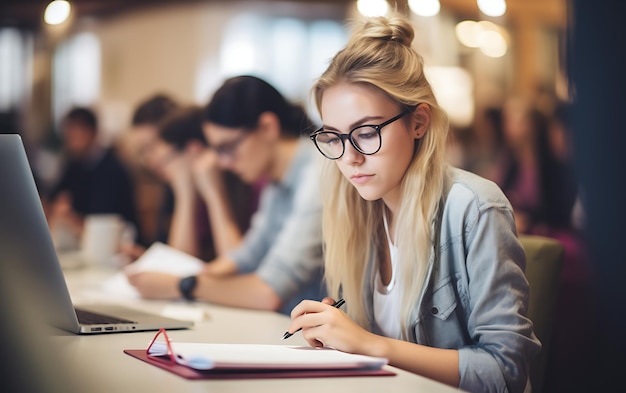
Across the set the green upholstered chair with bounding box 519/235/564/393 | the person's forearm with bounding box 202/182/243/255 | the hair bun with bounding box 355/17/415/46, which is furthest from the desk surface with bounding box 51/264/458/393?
the person's forearm with bounding box 202/182/243/255

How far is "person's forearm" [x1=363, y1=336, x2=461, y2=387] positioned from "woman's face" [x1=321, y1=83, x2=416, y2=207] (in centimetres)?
28

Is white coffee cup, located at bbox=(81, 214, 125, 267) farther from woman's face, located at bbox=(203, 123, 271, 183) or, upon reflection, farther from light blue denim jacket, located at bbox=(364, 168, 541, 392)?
light blue denim jacket, located at bbox=(364, 168, 541, 392)

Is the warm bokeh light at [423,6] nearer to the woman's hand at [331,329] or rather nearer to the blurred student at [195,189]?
the blurred student at [195,189]

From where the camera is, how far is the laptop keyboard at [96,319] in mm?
1377

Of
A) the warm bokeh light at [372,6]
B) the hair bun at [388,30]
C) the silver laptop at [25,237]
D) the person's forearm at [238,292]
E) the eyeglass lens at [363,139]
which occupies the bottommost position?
the person's forearm at [238,292]

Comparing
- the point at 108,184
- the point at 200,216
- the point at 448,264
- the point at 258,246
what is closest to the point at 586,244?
the point at 448,264

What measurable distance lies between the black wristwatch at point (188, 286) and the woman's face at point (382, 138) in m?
0.81

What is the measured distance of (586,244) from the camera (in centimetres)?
62

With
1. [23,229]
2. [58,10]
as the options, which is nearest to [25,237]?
[23,229]

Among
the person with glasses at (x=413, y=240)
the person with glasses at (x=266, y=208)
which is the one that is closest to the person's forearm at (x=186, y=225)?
the person with glasses at (x=266, y=208)

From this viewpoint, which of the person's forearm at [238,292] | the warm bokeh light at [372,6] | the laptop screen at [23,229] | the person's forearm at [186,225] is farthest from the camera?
the warm bokeh light at [372,6]

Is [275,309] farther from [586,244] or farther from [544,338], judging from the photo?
[586,244]

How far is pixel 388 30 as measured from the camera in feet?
4.24

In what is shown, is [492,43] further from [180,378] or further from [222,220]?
[180,378]
